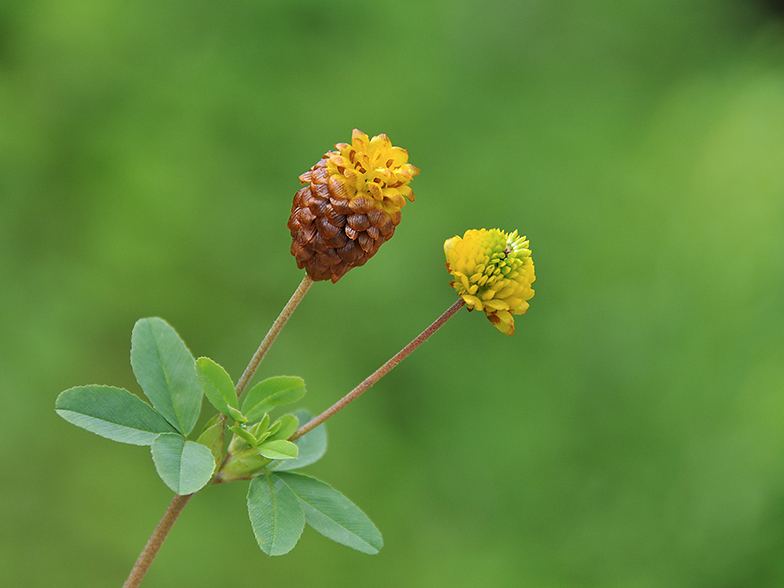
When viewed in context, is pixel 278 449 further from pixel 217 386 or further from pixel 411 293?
pixel 411 293

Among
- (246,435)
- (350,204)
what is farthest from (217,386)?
(350,204)

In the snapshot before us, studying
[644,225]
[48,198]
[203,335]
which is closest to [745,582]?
[644,225]

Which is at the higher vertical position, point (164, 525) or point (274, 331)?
point (274, 331)

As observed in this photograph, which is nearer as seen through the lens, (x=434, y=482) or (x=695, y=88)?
(x=434, y=482)

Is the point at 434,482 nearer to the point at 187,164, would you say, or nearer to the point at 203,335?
the point at 203,335

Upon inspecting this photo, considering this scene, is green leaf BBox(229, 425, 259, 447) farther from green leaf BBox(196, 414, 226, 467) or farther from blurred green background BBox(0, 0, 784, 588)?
blurred green background BBox(0, 0, 784, 588)
